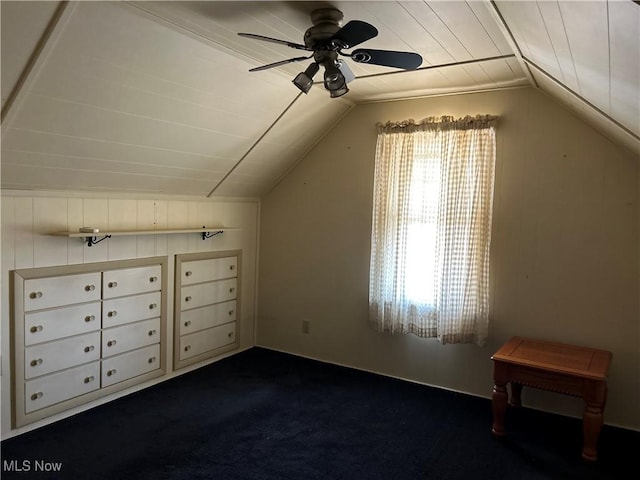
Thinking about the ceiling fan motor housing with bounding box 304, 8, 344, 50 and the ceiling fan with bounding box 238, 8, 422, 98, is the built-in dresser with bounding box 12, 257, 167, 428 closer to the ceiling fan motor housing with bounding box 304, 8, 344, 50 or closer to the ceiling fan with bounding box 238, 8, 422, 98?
the ceiling fan with bounding box 238, 8, 422, 98

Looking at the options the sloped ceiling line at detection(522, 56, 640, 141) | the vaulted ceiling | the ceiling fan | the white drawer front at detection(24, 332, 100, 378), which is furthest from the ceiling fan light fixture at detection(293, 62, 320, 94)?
the white drawer front at detection(24, 332, 100, 378)

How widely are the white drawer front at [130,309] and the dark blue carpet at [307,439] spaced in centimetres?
53

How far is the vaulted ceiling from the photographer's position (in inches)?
75.4

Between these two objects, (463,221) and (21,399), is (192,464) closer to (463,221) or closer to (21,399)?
(21,399)

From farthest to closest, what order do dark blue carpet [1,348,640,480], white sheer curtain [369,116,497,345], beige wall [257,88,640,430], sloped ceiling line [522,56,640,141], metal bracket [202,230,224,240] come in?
metal bracket [202,230,224,240]
white sheer curtain [369,116,497,345]
beige wall [257,88,640,430]
dark blue carpet [1,348,640,480]
sloped ceiling line [522,56,640,141]

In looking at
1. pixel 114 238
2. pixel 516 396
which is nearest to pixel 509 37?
pixel 516 396

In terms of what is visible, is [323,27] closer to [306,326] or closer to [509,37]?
[509,37]

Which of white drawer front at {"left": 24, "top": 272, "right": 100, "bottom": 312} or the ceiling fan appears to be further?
white drawer front at {"left": 24, "top": 272, "right": 100, "bottom": 312}

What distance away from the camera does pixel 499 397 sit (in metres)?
2.97

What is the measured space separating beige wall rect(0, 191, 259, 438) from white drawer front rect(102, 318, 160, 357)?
153 mm

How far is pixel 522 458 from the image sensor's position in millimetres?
2770

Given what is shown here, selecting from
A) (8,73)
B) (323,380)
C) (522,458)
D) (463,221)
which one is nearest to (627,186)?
(463,221)

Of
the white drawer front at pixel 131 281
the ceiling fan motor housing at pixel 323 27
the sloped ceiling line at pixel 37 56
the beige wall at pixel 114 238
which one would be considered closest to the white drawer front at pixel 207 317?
the beige wall at pixel 114 238

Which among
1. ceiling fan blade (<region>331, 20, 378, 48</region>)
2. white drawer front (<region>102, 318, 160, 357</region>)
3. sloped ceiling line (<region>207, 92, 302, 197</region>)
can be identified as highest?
ceiling fan blade (<region>331, 20, 378, 48</region>)
